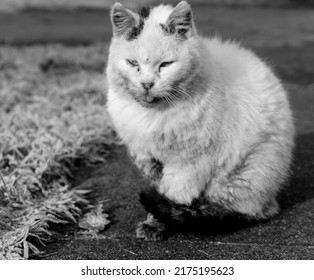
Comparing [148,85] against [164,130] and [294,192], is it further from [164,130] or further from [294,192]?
[294,192]

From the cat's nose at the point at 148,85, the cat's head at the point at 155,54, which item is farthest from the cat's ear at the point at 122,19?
the cat's nose at the point at 148,85

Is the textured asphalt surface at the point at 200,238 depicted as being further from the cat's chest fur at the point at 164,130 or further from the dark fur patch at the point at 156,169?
the cat's chest fur at the point at 164,130

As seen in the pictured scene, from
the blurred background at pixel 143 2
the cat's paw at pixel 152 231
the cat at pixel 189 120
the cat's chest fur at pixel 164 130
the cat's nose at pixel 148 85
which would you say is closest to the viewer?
the cat's nose at pixel 148 85

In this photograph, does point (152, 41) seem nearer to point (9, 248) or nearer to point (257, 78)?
point (257, 78)

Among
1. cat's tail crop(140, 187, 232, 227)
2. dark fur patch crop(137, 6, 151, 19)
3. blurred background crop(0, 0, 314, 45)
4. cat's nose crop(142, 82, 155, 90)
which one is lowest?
blurred background crop(0, 0, 314, 45)

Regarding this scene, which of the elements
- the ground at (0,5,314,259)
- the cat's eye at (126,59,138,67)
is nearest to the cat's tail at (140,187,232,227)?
the ground at (0,5,314,259)

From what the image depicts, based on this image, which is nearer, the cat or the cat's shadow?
the cat

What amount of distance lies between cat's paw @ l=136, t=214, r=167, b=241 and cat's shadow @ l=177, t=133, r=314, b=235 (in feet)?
0.53

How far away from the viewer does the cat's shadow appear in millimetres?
3611

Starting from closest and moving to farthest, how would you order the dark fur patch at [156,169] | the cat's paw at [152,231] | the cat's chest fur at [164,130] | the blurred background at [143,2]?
the cat's chest fur at [164,130] → the cat's paw at [152,231] → the dark fur patch at [156,169] → the blurred background at [143,2]

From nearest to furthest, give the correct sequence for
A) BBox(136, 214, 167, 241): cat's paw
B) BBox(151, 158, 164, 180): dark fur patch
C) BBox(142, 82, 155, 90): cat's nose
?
BBox(142, 82, 155, 90): cat's nose < BBox(136, 214, 167, 241): cat's paw < BBox(151, 158, 164, 180): dark fur patch

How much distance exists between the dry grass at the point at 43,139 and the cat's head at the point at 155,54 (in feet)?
3.88

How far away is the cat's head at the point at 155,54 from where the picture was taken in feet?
10.8

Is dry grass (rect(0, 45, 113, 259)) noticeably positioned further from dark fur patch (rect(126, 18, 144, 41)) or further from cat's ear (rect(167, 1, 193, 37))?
cat's ear (rect(167, 1, 193, 37))
